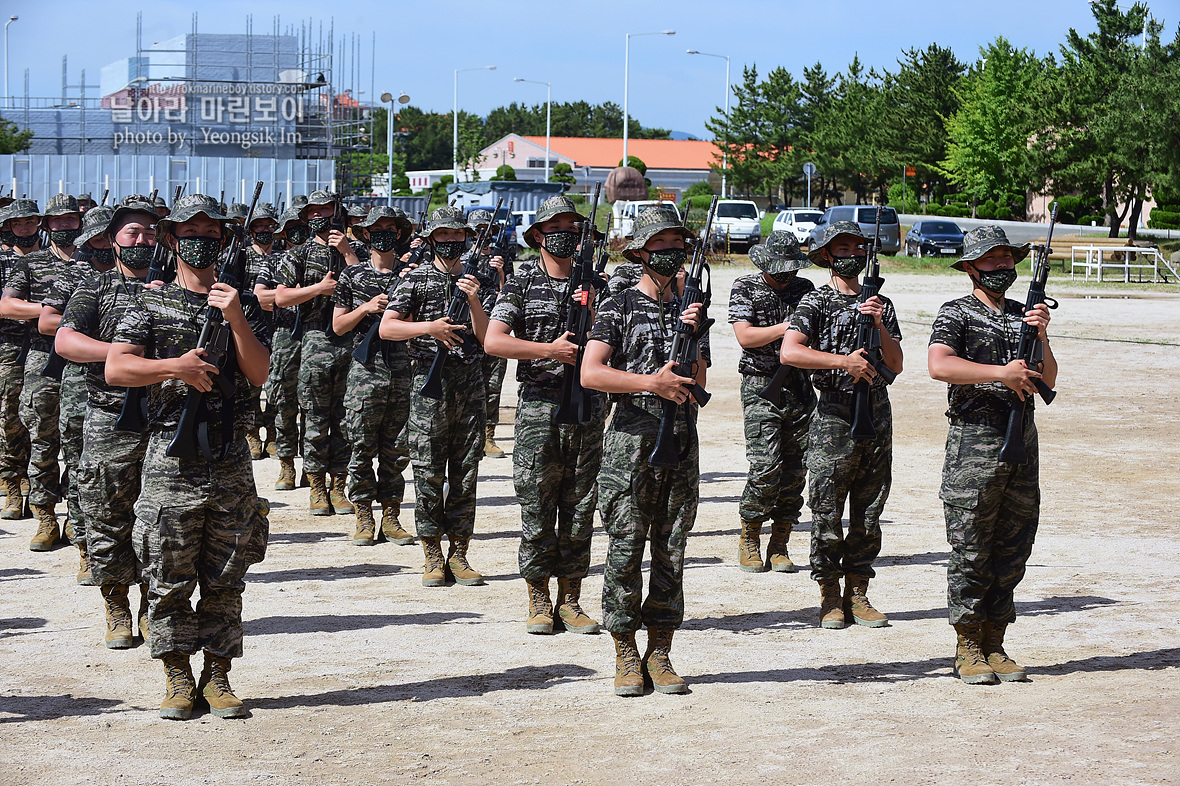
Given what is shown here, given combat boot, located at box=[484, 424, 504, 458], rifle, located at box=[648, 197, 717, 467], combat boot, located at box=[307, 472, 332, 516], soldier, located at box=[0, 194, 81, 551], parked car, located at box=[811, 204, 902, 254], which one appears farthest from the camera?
parked car, located at box=[811, 204, 902, 254]

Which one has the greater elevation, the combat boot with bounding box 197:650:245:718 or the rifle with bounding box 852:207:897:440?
the rifle with bounding box 852:207:897:440

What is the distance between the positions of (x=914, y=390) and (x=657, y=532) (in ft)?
43.9

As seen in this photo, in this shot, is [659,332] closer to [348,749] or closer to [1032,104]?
[348,749]

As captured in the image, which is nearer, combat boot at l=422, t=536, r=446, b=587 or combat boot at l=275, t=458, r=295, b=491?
combat boot at l=422, t=536, r=446, b=587

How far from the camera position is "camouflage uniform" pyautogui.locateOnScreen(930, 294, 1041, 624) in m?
6.79

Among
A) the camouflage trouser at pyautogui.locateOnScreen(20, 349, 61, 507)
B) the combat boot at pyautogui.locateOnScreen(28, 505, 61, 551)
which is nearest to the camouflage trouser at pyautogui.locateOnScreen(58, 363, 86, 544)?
the camouflage trouser at pyautogui.locateOnScreen(20, 349, 61, 507)

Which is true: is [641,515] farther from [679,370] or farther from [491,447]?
[491,447]

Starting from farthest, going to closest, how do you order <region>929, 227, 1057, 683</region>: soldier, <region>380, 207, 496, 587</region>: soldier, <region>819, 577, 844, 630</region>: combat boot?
<region>380, 207, 496, 587</region>: soldier
<region>819, 577, 844, 630</region>: combat boot
<region>929, 227, 1057, 683</region>: soldier

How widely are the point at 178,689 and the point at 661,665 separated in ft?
7.70

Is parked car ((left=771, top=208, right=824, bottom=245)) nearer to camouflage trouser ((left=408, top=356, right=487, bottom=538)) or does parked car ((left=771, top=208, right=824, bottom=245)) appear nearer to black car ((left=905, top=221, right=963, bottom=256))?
black car ((left=905, top=221, right=963, bottom=256))

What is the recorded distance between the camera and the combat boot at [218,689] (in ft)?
20.5

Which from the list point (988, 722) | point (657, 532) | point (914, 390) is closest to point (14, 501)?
point (657, 532)

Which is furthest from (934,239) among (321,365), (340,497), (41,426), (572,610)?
(572,610)

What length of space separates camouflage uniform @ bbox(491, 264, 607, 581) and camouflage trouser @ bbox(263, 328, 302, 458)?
530 centimetres
